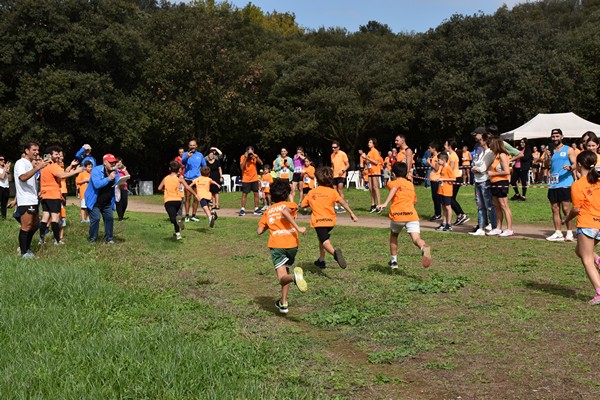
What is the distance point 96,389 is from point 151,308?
2.77m

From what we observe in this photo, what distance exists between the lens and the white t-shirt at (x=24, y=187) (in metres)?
11.2

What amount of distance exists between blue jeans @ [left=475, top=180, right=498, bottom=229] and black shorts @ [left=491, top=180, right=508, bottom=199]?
274 millimetres

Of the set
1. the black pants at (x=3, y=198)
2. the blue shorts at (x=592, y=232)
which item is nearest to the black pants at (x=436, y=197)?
the blue shorts at (x=592, y=232)

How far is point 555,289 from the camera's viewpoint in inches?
332

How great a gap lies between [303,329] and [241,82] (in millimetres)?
32462

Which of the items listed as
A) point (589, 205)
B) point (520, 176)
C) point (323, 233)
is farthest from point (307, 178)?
point (589, 205)

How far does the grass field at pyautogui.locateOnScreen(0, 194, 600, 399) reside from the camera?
516 centimetres

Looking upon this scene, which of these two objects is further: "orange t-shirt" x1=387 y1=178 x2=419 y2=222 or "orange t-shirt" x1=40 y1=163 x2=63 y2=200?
"orange t-shirt" x1=40 y1=163 x2=63 y2=200

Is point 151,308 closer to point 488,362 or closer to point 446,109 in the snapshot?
point 488,362

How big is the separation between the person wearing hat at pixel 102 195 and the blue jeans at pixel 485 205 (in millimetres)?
7145

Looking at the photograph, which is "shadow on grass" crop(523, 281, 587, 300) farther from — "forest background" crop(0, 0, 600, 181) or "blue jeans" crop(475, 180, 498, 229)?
"forest background" crop(0, 0, 600, 181)

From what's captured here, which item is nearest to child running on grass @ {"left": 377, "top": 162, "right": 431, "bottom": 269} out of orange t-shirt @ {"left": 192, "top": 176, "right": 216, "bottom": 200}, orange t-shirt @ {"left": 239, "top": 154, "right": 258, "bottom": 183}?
orange t-shirt @ {"left": 192, "top": 176, "right": 216, "bottom": 200}

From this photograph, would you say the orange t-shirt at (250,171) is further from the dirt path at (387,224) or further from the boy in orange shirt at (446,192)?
the boy in orange shirt at (446,192)

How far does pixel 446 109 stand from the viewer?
39.3 m
